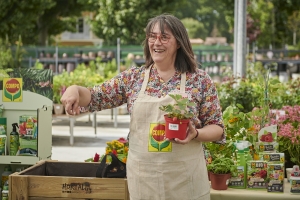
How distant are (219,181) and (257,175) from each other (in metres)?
0.29

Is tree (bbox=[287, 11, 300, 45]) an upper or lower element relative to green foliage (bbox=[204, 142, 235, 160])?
upper

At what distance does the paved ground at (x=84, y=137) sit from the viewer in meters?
12.1

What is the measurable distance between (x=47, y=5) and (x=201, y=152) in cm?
3186

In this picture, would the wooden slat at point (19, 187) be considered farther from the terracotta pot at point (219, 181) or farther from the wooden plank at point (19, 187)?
the terracotta pot at point (219, 181)

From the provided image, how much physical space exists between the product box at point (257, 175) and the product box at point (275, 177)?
55 millimetres

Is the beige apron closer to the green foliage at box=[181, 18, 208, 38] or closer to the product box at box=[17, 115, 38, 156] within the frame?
the product box at box=[17, 115, 38, 156]

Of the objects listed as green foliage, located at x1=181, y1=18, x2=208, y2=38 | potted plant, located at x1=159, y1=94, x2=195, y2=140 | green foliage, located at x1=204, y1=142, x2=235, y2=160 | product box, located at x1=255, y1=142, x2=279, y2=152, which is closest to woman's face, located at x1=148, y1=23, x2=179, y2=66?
potted plant, located at x1=159, y1=94, x2=195, y2=140

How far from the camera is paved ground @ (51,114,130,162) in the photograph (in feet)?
39.6

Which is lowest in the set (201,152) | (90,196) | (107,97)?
(90,196)

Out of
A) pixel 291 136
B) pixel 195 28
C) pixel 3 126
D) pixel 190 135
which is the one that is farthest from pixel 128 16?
pixel 195 28

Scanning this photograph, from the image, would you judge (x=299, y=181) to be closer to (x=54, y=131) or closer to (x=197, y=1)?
(x=54, y=131)

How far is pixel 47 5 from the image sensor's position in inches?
1359

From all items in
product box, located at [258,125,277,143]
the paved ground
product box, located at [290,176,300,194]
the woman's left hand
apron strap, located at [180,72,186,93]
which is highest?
apron strap, located at [180,72,186,93]

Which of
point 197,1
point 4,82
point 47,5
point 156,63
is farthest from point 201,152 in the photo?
point 197,1
